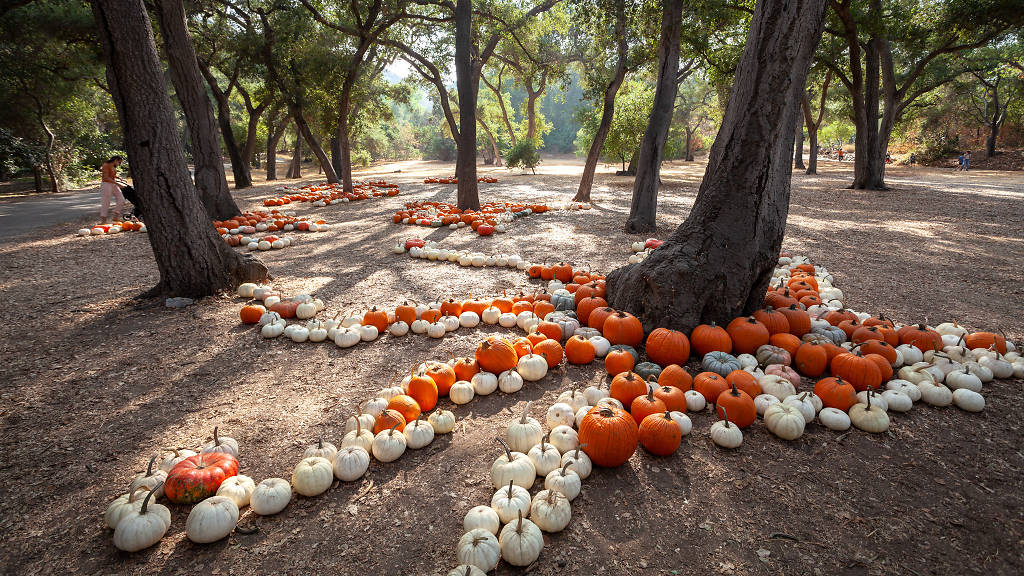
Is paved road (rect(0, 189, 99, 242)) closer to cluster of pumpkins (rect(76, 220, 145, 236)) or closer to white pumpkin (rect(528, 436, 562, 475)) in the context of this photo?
cluster of pumpkins (rect(76, 220, 145, 236))

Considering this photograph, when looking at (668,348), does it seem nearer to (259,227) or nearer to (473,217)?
(473,217)

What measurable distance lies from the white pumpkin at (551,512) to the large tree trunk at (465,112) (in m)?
10.8

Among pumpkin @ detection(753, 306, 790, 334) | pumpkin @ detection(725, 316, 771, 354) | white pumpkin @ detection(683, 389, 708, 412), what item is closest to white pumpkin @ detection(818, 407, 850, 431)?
white pumpkin @ detection(683, 389, 708, 412)

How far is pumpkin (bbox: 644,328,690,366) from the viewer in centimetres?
393

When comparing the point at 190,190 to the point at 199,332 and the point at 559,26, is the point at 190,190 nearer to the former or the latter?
the point at 199,332

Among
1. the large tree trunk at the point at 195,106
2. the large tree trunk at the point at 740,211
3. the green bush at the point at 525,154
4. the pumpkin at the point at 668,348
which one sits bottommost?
the pumpkin at the point at 668,348

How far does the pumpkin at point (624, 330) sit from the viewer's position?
4.21m

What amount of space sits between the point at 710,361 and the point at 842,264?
17.2 ft

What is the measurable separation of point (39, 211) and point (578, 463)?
19.4 meters

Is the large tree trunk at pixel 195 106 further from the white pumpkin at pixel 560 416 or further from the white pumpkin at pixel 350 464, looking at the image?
the white pumpkin at pixel 560 416

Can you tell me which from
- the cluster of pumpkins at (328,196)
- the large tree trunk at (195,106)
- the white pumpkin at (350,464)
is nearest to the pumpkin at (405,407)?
the white pumpkin at (350,464)

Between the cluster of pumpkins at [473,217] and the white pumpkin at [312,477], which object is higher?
the cluster of pumpkins at [473,217]

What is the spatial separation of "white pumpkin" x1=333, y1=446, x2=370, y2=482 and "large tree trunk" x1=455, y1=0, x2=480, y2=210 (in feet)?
34.0

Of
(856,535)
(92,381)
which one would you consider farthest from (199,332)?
(856,535)
